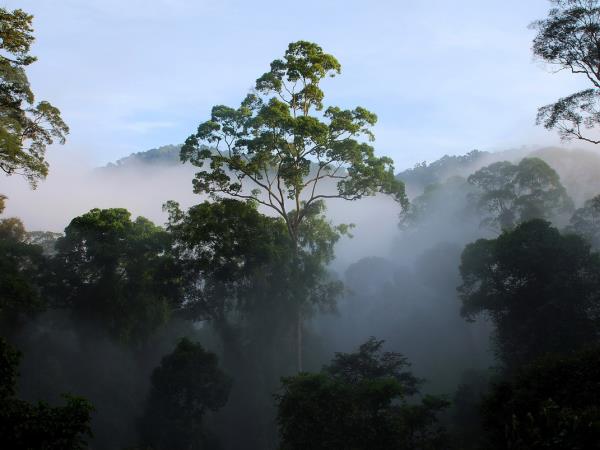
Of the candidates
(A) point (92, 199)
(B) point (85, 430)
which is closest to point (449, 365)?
(B) point (85, 430)

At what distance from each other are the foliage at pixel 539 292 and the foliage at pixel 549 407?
11.1 metres

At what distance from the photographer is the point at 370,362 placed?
78.2 feet

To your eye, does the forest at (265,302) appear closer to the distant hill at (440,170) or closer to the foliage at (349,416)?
the foliage at (349,416)

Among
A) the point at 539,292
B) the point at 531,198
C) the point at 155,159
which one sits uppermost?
the point at 155,159

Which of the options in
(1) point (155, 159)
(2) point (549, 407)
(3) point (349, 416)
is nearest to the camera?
(2) point (549, 407)

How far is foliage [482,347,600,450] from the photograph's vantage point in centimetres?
959

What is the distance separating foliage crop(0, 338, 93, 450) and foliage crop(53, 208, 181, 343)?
71.6ft

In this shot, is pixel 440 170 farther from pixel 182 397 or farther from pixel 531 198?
pixel 182 397

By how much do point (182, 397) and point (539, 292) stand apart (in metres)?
19.7

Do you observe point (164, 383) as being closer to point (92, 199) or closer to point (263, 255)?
point (263, 255)

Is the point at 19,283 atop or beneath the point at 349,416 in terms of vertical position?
atop

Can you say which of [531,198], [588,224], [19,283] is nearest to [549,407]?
[19,283]

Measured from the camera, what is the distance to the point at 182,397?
89.3 feet

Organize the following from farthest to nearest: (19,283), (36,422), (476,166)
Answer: (476,166) → (19,283) → (36,422)
